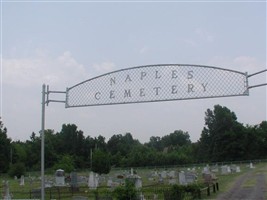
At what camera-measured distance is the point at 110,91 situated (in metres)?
11.2

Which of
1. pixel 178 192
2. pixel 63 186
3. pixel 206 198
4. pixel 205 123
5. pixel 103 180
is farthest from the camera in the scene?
pixel 205 123

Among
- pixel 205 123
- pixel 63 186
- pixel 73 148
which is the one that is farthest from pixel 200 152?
pixel 63 186

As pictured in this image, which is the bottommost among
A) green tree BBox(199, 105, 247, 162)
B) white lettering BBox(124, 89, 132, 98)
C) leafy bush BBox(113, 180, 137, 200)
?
leafy bush BBox(113, 180, 137, 200)

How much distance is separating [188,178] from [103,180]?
37.2 ft

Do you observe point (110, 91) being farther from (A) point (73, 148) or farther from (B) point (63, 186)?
(A) point (73, 148)

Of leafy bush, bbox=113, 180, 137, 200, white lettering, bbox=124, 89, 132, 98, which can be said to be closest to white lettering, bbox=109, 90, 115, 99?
white lettering, bbox=124, 89, 132, 98

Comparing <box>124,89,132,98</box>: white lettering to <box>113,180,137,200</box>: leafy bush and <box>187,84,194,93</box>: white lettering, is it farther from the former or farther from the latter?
<box>113,180,137,200</box>: leafy bush

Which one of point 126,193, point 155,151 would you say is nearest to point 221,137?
point 155,151

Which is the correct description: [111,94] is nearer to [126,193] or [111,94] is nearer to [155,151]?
[126,193]

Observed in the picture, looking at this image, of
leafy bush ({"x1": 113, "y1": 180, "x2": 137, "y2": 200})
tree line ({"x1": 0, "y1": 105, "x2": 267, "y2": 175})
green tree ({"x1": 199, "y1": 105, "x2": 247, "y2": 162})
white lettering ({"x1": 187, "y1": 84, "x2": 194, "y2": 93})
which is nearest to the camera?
white lettering ({"x1": 187, "y1": 84, "x2": 194, "y2": 93})

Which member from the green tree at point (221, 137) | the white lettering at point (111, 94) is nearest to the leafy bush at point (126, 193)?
the white lettering at point (111, 94)

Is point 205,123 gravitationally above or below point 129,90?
above

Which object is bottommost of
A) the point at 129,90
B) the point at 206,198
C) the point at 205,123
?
the point at 206,198

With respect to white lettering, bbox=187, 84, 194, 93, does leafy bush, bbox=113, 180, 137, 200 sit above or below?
below
